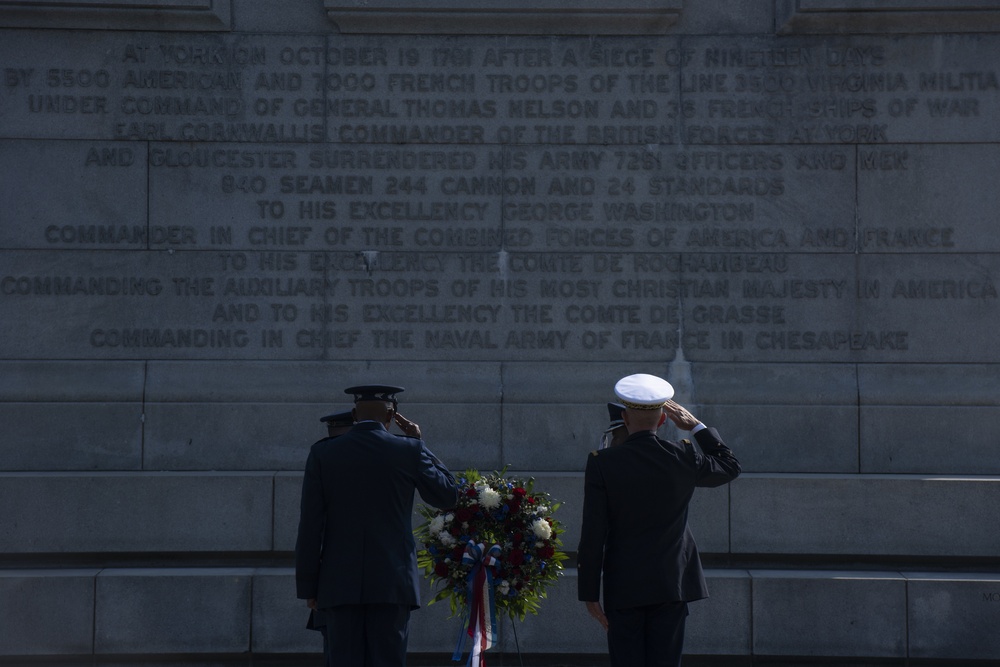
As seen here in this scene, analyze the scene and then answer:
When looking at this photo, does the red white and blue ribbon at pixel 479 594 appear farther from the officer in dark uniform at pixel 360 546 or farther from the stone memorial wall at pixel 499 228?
the stone memorial wall at pixel 499 228

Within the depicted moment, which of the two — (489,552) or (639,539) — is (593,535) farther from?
(489,552)

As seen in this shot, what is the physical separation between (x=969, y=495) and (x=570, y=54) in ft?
14.9

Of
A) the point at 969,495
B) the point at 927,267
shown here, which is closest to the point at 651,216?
the point at 927,267

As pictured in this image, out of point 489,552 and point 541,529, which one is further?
point 541,529

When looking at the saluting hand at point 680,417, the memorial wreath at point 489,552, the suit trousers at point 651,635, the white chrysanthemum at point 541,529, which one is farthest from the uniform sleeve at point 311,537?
the saluting hand at point 680,417

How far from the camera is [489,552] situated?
5699 mm

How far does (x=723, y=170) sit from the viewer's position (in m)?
8.09

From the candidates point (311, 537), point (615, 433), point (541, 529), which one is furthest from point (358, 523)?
point (615, 433)

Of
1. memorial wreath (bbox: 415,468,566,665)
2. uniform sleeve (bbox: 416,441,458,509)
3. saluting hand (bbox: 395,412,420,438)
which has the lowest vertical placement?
memorial wreath (bbox: 415,468,566,665)

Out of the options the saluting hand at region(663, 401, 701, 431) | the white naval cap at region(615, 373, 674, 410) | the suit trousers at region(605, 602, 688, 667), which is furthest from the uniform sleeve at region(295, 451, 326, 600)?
the saluting hand at region(663, 401, 701, 431)

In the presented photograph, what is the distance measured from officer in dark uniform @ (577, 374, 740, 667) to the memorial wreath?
88 cm

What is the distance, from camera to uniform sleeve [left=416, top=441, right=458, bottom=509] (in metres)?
5.28

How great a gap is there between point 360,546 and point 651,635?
1.51m

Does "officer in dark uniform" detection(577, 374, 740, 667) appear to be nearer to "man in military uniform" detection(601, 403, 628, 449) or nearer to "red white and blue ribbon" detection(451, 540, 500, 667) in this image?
"man in military uniform" detection(601, 403, 628, 449)
